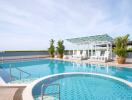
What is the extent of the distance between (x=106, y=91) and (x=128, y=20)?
13.9 m

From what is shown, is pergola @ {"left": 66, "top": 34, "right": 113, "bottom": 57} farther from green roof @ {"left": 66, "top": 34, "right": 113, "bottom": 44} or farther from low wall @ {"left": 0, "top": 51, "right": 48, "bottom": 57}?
low wall @ {"left": 0, "top": 51, "right": 48, "bottom": 57}

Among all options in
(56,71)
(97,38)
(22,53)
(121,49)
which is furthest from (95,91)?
(22,53)

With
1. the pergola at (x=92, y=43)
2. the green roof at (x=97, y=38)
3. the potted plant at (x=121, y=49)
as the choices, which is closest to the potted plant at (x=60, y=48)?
the pergola at (x=92, y=43)

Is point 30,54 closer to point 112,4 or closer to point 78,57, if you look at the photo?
point 78,57

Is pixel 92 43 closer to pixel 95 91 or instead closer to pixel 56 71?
pixel 56 71

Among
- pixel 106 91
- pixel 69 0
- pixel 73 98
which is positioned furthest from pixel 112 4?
pixel 73 98

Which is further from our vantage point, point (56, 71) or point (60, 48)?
point (60, 48)

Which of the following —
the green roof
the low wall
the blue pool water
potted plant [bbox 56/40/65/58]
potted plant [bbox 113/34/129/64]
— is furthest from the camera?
potted plant [bbox 56/40/65/58]

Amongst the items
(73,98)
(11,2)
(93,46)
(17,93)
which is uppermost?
(11,2)

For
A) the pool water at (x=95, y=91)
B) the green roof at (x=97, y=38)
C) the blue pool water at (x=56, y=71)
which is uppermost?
the green roof at (x=97, y=38)

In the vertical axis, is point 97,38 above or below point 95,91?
above

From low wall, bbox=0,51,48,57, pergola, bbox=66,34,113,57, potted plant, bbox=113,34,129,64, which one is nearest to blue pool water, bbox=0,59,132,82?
potted plant, bbox=113,34,129,64

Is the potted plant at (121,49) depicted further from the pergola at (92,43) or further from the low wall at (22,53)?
the low wall at (22,53)

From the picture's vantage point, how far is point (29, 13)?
610 inches
